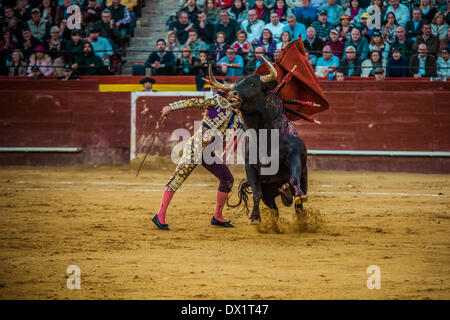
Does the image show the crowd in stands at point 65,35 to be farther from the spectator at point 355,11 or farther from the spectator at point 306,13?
the spectator at point 355,11

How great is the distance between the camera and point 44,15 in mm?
13008

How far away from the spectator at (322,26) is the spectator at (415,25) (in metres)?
1.27

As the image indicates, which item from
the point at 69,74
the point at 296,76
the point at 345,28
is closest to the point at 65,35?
the point at 69,74

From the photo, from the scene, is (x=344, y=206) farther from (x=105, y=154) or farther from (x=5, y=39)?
(x=5, y=39)

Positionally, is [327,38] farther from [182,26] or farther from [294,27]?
[182,26]

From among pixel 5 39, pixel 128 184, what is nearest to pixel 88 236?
pixel 128 184

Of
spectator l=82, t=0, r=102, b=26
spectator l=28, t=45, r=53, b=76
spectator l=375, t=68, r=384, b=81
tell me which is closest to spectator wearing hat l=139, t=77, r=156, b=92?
spectator l=28, t=45, r=53, b=76

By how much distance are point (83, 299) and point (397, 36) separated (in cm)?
811

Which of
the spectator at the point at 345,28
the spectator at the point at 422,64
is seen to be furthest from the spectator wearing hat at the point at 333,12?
the spectator at the point at 422,64

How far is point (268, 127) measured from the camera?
538 cm

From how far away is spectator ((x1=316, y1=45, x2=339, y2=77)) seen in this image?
10.5 metres

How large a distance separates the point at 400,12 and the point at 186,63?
11.8 feet

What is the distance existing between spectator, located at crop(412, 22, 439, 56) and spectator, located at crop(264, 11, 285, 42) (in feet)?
7.22

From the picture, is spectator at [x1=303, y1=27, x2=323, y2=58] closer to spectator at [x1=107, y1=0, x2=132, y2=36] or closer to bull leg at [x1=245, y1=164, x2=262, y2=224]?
spectator at [x1=107, y1=0, x2=132, y2=36]
